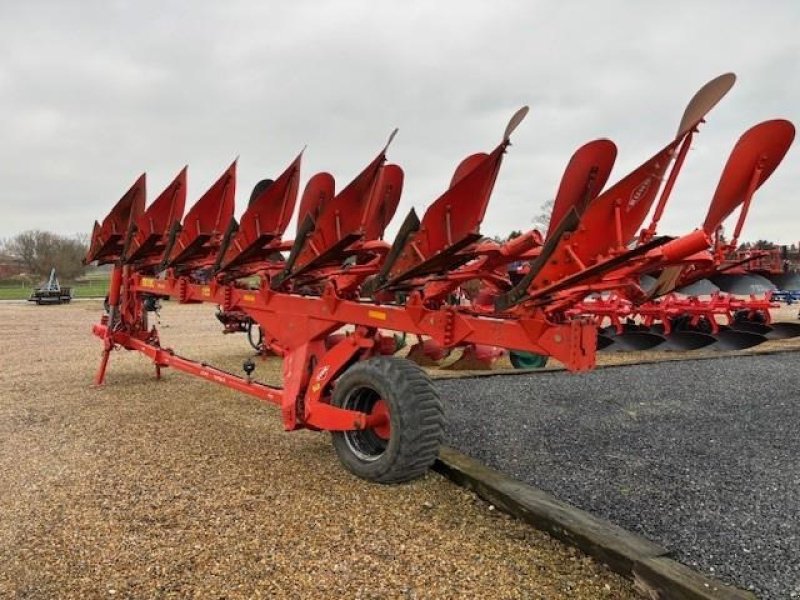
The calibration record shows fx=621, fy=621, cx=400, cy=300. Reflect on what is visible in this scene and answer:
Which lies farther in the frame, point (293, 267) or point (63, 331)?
point (63, 331)

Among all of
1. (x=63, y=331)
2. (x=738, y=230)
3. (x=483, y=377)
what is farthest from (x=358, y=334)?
(x=63, y=331)

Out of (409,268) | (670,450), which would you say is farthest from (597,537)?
(670,450)

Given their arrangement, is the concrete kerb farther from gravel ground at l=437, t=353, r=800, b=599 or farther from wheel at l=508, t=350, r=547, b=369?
wheel at l=508, t=350, r=547, b=369

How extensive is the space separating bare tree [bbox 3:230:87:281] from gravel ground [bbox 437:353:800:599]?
1763 inches

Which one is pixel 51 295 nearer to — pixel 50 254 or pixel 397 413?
pixel 50 254

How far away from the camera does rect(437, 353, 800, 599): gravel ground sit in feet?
10.9

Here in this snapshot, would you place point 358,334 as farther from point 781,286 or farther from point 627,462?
point 781,286

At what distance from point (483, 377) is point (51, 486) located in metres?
5.23

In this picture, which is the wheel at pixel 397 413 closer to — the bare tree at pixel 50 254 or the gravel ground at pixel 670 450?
the gravel ground at pixel 670 450

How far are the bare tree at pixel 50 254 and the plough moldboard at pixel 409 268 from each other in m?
44.2

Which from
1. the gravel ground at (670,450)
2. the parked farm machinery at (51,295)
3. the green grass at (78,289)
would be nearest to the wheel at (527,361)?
the gravel ground at (670,450)

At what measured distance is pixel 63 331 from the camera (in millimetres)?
17156

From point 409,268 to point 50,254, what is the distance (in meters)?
49.0

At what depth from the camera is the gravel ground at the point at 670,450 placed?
333 cm
